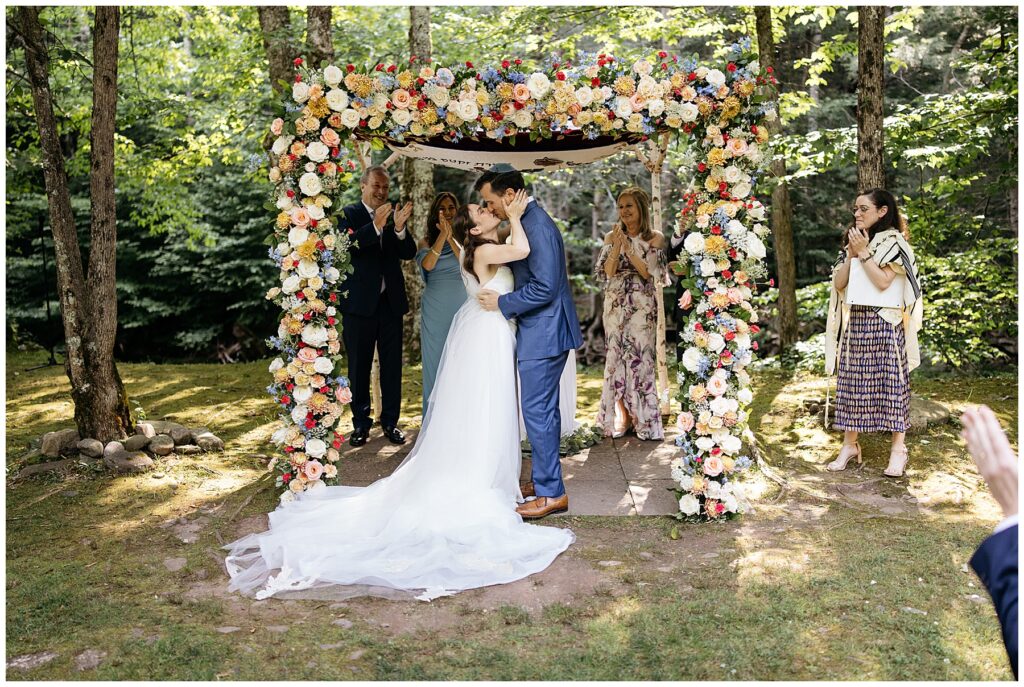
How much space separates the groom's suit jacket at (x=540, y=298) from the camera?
5250 mm

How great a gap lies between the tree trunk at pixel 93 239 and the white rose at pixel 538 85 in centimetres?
353

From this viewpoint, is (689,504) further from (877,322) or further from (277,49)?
(277,49)

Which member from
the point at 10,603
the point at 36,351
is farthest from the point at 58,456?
the point at 36,351

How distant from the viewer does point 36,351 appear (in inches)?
522

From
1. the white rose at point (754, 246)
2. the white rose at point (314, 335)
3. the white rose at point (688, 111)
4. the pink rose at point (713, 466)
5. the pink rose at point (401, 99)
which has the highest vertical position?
the pink rose at point (401, 99)

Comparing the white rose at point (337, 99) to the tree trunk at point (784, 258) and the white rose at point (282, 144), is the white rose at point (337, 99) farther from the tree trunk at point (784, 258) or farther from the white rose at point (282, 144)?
the tree trunk at point (784, 258)

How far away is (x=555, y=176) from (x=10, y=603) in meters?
10.6

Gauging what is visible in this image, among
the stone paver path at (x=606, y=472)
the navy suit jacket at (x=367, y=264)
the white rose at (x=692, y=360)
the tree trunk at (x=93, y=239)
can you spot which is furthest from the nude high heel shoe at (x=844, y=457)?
the tree trunk at (x=93, y=239)

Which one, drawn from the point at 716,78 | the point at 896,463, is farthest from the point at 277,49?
the point at 896,463

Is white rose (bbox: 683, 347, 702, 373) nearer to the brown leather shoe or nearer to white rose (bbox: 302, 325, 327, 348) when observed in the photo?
the brown leather shoe

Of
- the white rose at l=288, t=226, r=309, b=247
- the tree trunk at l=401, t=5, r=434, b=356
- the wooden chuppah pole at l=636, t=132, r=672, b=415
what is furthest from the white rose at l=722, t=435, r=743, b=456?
the tree trunk at l=401, t=5, r=434, b=356

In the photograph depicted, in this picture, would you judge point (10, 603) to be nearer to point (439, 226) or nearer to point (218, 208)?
point (439, 226)

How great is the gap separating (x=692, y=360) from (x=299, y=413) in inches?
98.7

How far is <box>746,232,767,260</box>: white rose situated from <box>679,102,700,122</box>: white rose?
0.78m
